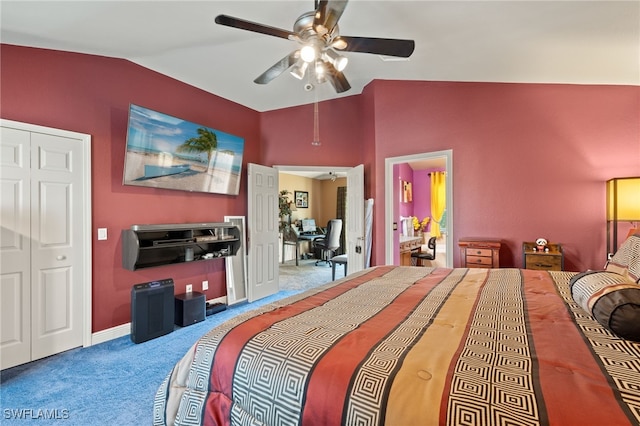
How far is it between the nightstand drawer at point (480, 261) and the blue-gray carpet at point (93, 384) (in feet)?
10.2

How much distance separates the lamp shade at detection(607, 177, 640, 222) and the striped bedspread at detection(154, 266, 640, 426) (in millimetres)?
2037

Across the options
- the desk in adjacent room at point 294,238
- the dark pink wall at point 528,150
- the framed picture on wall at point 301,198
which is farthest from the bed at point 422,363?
the framed picture on wall at point 301,198

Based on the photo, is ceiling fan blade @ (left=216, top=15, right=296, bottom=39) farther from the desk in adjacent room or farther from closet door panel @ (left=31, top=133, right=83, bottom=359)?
the desk in adjacent room

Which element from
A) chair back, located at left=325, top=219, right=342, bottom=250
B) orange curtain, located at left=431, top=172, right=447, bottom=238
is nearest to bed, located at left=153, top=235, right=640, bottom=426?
chair back, located at left=325, top=219, right=342, bottom=250

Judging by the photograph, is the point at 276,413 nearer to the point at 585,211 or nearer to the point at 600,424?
the point at 600,424

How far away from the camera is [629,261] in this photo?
1.85 m

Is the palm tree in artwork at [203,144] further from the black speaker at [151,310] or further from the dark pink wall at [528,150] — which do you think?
the dark pink wall at [528,150]

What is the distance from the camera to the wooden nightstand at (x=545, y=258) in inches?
119

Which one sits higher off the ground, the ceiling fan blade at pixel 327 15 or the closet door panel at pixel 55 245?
the ceiling fan blade at pixel 327 15

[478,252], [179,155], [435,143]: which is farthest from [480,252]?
[179,155]

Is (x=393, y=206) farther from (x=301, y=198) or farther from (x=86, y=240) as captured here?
(x=301, y=198)

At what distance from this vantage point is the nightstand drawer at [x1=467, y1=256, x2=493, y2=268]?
3.27m

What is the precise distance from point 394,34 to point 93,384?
381 centimetres

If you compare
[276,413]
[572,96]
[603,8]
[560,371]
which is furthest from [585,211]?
[276,413]
